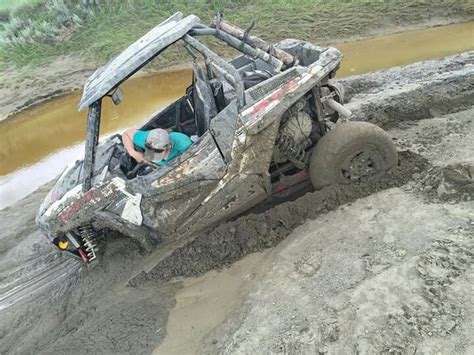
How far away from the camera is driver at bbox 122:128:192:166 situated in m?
4.86

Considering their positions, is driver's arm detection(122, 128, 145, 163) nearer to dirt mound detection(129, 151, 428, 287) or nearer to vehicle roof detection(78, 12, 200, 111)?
vehicle roof detection(78, 12, 200, 111)

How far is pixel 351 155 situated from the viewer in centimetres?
518

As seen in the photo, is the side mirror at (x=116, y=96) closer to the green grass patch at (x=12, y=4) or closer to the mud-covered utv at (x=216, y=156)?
the mud-covered utv at (x=216, y=156)

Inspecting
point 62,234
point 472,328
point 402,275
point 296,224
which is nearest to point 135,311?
point 62,234

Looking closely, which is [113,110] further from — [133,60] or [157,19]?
[133,60]

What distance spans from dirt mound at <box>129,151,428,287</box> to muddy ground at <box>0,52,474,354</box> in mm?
11

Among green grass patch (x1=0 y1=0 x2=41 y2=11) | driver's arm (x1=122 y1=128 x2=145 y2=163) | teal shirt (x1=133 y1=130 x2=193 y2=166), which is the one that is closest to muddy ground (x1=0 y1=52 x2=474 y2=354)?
teal shirt (x1=133 y1=130 x2=193 y2=166)

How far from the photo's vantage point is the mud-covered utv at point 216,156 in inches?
186

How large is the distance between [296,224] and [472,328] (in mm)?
2071

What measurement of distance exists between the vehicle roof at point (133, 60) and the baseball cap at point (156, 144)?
0.59 metres

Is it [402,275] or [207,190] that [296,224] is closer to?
[207,190]

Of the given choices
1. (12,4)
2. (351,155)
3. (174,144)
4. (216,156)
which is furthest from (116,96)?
(12,4)

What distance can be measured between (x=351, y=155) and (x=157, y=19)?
39.9 ft

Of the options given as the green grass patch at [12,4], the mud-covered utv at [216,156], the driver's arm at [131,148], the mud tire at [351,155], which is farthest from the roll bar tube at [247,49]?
the green grass patch at [12,4]
